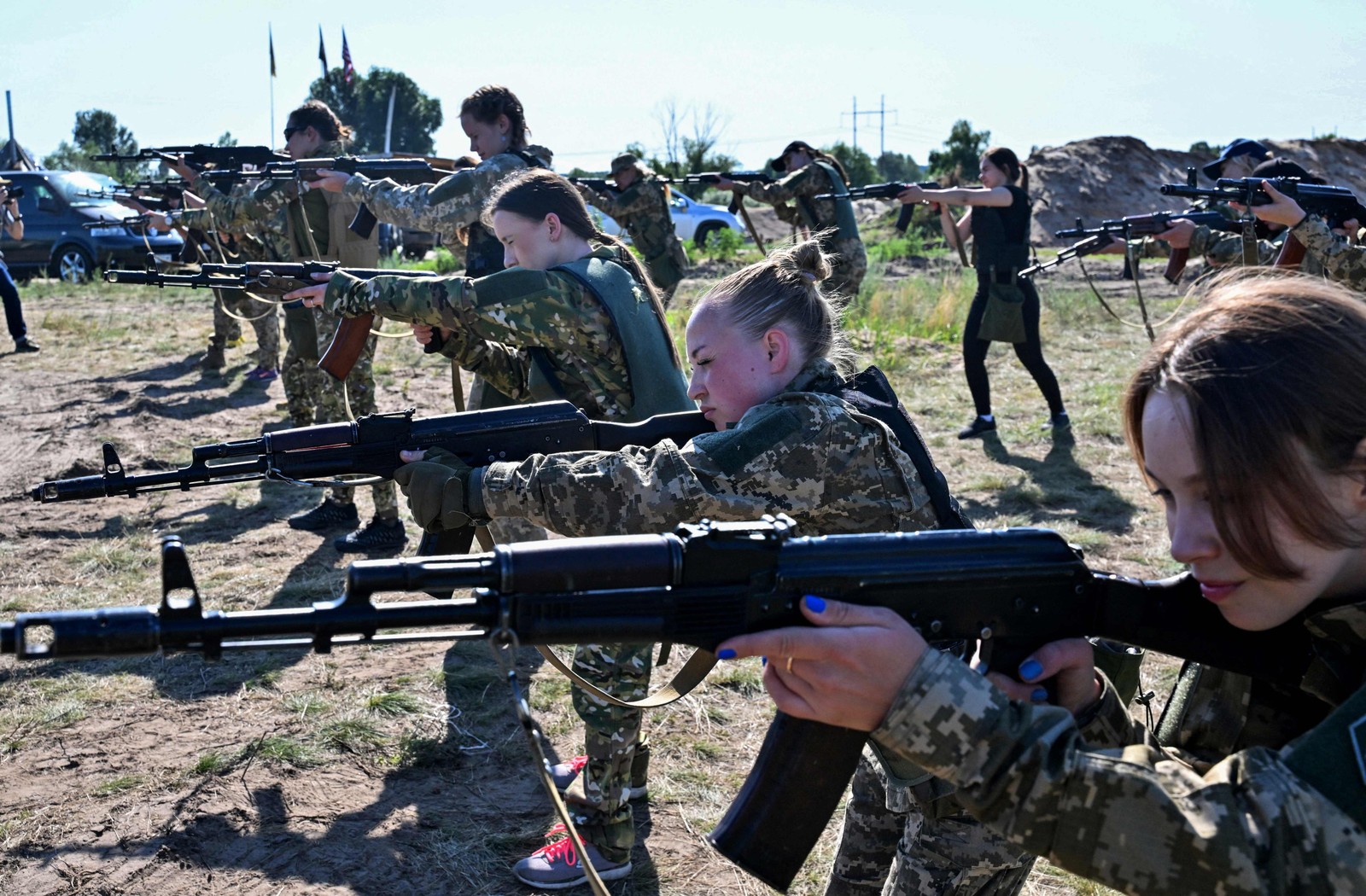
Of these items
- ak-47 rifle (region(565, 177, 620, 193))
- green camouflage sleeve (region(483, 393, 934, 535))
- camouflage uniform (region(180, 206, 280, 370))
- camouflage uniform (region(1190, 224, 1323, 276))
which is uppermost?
ak-47 rifle (region(565, 177, 620, 193))

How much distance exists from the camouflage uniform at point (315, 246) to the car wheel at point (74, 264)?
43.4 ft

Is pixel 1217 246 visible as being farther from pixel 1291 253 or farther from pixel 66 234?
pixel 66 234

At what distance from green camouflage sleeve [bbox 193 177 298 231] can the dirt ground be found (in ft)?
7.41

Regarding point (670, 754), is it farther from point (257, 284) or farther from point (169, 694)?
point (257, 284)

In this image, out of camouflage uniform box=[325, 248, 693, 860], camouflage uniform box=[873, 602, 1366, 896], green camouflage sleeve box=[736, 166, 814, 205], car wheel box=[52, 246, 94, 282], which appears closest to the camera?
camouflage uniform box=[873, 602, 1366, 896]

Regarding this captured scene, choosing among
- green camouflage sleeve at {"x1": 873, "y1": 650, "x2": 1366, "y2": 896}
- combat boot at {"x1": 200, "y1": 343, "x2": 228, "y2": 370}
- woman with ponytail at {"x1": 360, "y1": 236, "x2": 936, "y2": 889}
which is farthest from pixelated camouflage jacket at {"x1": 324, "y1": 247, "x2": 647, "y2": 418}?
combat boot at {"x1": 200, "y1": 343, "x2": 228, "y2": 370}

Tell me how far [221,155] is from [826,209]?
573 centimetres

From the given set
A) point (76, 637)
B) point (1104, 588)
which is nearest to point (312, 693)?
point (76, 637)

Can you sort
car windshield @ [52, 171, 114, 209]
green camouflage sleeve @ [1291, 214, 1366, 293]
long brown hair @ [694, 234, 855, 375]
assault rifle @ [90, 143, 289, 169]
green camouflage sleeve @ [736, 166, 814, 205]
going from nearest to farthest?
1. long brown hair @ [694, 234, 855, 375]
2. green camouflage sleeve @ [1291, 214, 1366, 293]
3. assault rifle @ [90, 143, 289, 169]
4. green camouflage sleeve @ [736, 166, 814, 205]
5. car windshield @ [52, 171, 114, 209]

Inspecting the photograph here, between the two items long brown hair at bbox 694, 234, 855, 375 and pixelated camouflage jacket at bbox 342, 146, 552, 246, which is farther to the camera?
pixelated camouflage jacket at bbox 342, 146, 552, 246

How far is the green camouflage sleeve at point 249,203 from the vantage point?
8836mm

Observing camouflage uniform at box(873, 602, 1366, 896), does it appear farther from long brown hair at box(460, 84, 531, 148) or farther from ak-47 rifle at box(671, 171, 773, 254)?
ak-47 rifle at box(671, 171, 773, 254)

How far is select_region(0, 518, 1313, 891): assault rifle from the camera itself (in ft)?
5.94

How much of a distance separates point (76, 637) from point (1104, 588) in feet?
5.94
